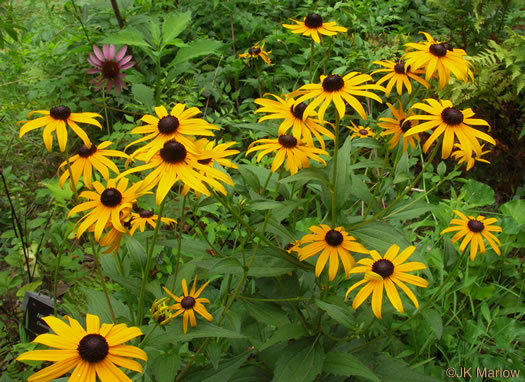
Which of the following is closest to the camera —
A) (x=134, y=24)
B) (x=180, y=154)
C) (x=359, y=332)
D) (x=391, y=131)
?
(x=180, y=154)

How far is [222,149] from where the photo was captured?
4.15 feet

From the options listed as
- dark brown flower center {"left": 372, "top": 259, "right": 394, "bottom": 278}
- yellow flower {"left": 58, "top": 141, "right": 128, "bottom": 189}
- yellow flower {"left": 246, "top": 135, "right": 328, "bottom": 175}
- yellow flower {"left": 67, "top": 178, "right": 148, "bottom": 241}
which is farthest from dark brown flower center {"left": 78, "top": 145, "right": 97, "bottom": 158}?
dark brown flower center {"left": 372, "top": 259, "right": 394, "bottom": 278}

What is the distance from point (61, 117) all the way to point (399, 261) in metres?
0.91

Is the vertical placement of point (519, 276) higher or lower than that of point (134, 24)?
lower

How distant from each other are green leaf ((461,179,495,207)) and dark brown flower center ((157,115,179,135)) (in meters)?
1.91

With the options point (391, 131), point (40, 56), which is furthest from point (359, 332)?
point (40, 56)

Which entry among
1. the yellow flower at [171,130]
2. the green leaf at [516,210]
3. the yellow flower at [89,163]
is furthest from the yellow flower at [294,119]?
the green leaf at [516,210]

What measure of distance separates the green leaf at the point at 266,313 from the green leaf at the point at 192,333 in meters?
0.19

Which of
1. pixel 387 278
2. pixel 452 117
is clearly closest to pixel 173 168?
pixel 387 278

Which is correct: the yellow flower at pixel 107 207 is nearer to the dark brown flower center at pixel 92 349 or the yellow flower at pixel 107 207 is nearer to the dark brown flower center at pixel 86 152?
the dark brown flower center at pixel 86 152

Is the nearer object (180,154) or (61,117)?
(180,154)

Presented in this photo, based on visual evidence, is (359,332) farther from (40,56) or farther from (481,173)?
(40,56)

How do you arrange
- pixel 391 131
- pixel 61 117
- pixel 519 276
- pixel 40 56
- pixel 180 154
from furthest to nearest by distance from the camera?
pixel 40 56, pixel 519 276, pixel 391 131, pixel 61 117, pixel 180 154

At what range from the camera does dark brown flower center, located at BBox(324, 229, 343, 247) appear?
1.19 meters
